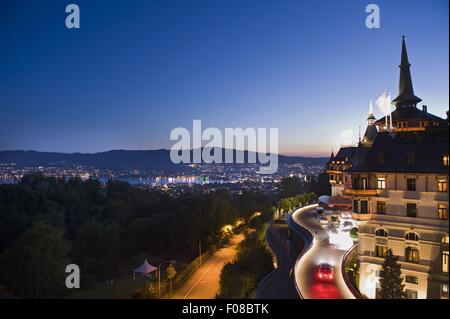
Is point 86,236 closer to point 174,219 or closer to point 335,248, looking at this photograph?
point 174,219

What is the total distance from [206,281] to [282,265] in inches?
206

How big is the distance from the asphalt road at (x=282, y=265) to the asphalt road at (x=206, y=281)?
129 inches

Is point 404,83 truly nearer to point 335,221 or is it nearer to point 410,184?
point 335,221

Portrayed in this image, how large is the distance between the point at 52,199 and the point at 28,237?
26761mm

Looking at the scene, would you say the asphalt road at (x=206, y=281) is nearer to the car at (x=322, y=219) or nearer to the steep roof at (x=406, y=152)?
the car at (x=322, y=219)

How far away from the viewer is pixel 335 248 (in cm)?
2023

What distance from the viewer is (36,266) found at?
21672 mm

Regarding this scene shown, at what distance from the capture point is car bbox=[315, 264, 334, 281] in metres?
15.6

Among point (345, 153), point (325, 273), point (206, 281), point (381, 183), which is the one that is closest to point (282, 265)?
point (206, 281)

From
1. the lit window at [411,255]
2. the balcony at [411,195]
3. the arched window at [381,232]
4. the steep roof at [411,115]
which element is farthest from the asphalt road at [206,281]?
the steep roof at [411,115]

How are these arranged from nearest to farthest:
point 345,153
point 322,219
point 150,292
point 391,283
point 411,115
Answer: point 391,283
point 150,292
point 322,219
point 411,115
point 345,153

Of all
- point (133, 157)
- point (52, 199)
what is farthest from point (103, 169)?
point (52, 199)

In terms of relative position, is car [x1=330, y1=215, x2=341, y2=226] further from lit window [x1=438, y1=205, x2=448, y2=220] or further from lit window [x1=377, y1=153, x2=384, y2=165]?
lit window [x1=438, y1=205, x2=448, y2=220]

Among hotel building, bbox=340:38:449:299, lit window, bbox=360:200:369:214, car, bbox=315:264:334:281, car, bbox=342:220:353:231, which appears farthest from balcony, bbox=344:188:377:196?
car, bbox=342:220:353:231
